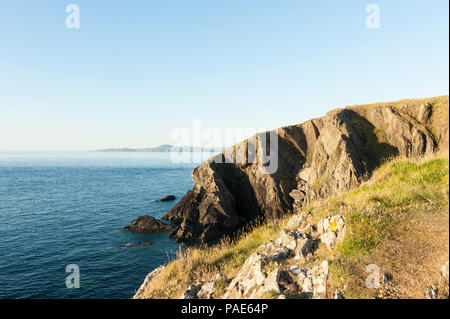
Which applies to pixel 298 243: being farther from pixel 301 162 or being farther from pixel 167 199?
pixel 167 199

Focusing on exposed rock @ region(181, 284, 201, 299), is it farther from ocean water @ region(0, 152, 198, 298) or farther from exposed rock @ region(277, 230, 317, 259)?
ocean water @ region(0, 152, 198, 298)

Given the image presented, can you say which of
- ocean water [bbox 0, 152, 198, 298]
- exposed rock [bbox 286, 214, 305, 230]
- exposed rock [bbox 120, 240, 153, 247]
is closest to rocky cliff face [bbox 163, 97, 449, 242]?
exposed rock [bbox 120, 240, 153, 247]

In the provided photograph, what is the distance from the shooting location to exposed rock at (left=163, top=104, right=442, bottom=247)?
33250mm

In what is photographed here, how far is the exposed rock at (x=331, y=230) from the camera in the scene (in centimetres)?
866

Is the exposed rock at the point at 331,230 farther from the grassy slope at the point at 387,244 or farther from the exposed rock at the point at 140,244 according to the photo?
the exposed rock at the point at 140,244

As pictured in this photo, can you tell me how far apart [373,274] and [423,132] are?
3412cm

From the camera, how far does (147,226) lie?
138ft

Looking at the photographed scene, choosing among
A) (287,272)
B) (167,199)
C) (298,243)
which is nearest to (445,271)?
(287,272)

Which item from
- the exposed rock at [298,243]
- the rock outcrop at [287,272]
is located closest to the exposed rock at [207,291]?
the rock outcrop at [287,272]

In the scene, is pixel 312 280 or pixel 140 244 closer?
pixel 312 280

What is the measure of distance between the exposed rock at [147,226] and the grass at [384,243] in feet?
103

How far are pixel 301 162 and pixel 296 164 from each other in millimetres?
944

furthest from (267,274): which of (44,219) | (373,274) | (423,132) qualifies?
(44,219)

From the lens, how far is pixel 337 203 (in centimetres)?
1163
